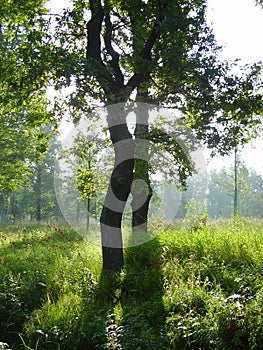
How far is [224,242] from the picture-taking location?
8.27 metres

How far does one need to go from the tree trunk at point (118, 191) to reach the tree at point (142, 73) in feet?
0.08

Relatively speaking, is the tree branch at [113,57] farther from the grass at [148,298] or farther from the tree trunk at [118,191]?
the grass at [148,298]

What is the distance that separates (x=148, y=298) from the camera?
6711mm

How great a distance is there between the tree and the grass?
3.67 ft

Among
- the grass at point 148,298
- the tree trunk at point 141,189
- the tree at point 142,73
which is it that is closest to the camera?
the grass at point 148,298

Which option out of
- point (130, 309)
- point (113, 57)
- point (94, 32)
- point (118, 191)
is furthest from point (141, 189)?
point (130, 309)

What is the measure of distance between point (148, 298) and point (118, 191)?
2870mm

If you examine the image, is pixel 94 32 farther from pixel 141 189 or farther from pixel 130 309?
pixel 130 309

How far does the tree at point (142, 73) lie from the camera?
7672 millimetres

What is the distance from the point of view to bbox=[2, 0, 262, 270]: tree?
25.2 ft

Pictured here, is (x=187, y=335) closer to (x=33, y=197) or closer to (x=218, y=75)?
(x=218, y=75)

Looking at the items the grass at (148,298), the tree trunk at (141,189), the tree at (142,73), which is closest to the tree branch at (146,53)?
the tree at (142,73)

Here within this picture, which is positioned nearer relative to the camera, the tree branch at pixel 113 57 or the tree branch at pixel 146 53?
the tree branch at pixel 146 53

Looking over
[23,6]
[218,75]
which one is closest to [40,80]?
[23,6]
